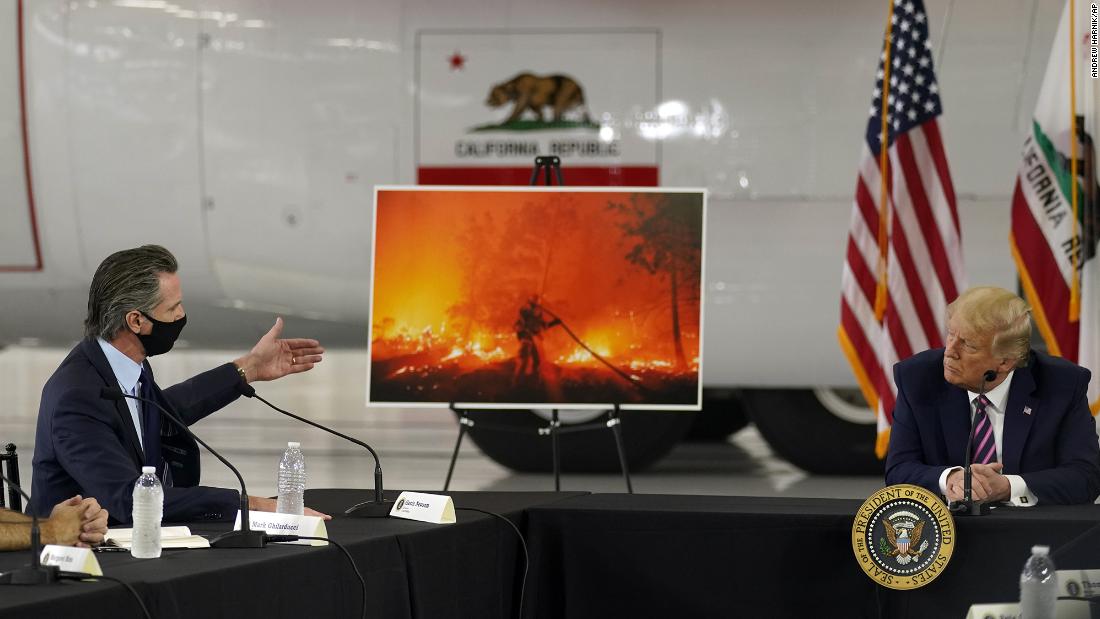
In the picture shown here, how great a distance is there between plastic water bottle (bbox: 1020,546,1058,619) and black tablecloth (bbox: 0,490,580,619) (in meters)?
1.34

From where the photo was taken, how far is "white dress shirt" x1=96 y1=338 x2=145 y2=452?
390 centimetres

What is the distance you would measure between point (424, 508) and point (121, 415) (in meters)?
0.80

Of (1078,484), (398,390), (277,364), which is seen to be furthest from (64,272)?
(1078,484)

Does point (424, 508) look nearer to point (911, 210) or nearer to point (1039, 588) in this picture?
point (1039, 588)

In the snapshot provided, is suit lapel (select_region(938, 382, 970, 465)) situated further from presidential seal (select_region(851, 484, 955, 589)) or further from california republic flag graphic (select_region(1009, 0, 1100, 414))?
california republic flag graphic (select_region(1009, 0, 1100, 414))

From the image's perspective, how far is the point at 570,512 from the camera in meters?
4.00

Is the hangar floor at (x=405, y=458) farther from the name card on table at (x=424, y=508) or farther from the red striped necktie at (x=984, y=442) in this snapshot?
the name card on table at (x=424, y=508)

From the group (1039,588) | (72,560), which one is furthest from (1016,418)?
(72,560)

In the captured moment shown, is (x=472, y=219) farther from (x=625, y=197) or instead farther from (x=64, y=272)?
(x=64, y=272)

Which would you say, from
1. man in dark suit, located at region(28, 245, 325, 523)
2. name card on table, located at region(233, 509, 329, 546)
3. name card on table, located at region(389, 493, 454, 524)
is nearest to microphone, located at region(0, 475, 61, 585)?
name card on table, located at region(233, 509, 329, 546)

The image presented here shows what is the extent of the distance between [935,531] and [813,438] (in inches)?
205

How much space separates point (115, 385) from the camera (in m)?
3.84

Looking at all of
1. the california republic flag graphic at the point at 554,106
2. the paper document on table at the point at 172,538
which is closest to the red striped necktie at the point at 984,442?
the paper document on table at the point at 172,538

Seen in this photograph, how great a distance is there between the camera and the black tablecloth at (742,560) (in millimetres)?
3600
